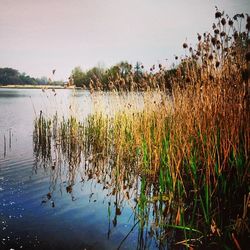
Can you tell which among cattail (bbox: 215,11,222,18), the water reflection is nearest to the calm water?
the water reflection

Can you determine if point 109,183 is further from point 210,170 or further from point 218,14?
point 218,14

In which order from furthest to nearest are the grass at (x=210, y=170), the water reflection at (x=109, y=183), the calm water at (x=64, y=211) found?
the water reflection at (x=109, y=183), the calm water at (x=64, y=211), the grass at (x=210, y=170)

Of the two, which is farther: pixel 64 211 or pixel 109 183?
pixel 109 183

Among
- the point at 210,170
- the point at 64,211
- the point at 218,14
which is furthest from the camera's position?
the point at 64,211

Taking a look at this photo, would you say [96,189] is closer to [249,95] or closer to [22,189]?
[22,189]

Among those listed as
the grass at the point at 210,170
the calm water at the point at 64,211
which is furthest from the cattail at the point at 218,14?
the calm water at the point at 64,211

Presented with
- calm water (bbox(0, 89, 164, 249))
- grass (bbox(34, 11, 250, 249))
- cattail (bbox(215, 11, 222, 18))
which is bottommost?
calm water (bbox(0, 89, 164, 249))

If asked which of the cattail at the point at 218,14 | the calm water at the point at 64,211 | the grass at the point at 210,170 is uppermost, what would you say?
the cattail at the point at 218,14

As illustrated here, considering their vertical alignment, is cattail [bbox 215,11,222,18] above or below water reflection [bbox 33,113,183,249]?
above

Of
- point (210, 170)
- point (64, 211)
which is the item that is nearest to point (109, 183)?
point (64, 211)

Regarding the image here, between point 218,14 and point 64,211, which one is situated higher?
point 218,14

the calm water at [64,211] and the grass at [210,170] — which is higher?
the grass at [210,170]

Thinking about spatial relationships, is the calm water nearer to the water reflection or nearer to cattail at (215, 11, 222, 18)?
the water reflection

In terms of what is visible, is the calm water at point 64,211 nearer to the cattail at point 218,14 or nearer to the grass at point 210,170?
the grass at point 210,170
